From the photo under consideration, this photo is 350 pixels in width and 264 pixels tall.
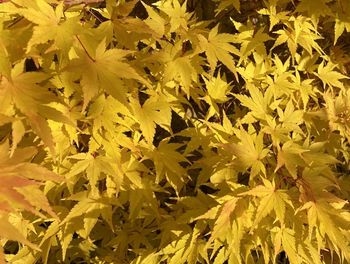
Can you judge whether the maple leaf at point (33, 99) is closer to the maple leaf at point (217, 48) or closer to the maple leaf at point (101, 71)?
the maple leaf at point (101, 71)

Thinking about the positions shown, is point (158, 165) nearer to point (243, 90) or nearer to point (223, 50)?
point (223, 50)

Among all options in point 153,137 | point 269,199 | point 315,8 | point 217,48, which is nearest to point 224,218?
point 269,199

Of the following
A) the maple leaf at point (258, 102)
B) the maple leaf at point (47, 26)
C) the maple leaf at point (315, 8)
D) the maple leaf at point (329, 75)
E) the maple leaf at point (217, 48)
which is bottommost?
the maple leaf at point (329, 75)

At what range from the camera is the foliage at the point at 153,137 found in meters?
1.26

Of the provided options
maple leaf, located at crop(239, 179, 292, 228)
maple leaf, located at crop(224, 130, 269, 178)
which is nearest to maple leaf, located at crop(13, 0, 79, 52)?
maple leaf, located at crop(224, 130, 269, 178)

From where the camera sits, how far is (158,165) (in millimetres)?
1599

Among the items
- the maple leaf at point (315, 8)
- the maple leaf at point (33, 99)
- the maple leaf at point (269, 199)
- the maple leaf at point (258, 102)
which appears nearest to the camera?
the maple leaf at point (33, 99)

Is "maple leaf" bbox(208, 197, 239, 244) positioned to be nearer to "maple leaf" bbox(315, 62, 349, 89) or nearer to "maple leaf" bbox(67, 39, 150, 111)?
"maple leaf" bbox(67, 39, 150, 111)

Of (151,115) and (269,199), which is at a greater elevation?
(151,115)

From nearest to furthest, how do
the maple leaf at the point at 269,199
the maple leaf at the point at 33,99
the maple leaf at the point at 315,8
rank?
1. the maple leaf at the point at 33,99
2. the maple leaf at the point at 269,199
3. the maple leaf at the point at 315,8

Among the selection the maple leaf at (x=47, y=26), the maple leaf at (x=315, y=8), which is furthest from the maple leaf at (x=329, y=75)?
the maple leaf at (x=47, y=26)

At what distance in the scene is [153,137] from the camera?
1.64 metres

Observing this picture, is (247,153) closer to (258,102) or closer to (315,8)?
(258,102)

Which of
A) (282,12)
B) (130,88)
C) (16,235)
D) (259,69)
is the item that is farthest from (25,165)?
(282,12)
